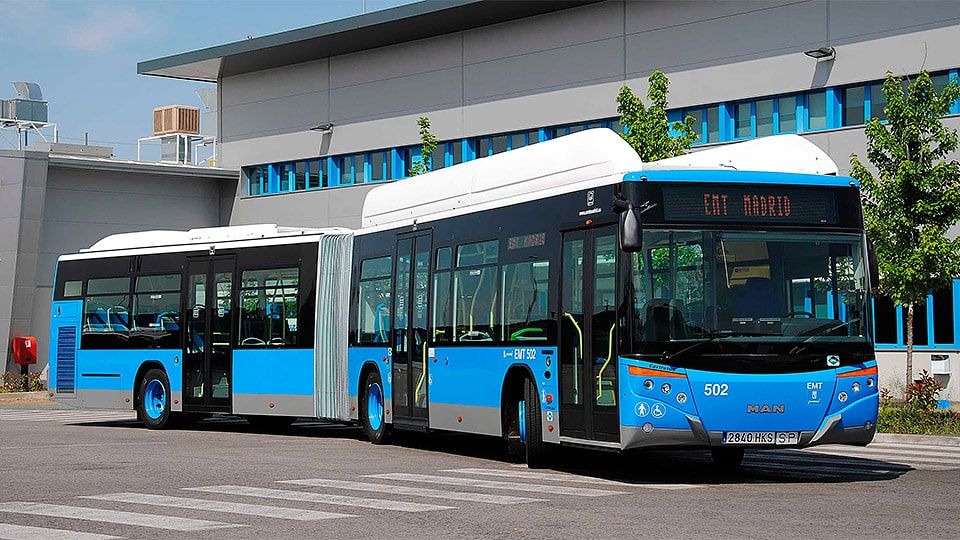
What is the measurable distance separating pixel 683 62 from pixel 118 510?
27846mm

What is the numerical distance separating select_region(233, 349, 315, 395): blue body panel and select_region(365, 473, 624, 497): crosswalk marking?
8.06 metres

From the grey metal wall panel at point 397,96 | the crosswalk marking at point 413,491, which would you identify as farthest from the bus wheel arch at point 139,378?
the grey metal wall panel at point 397,96

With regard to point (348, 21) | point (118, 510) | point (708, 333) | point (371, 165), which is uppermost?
point (348, 21)

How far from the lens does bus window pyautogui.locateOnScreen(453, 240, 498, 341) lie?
59.5ft

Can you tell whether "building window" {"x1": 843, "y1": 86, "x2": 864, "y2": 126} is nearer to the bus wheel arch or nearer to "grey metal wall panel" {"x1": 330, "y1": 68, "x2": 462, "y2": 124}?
"grey metal wall panel" {"x1": 330, "y1": 68, "x2": 462, "y2": 124}

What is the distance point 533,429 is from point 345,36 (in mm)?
32000

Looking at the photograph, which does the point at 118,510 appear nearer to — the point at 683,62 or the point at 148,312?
the point at 148,312

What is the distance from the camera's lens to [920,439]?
22062mm

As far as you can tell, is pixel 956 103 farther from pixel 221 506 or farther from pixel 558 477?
pixel 221 506

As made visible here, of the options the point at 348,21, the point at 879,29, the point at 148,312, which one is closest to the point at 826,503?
the point at 148,312

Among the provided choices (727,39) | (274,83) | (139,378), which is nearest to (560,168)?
(139,378)

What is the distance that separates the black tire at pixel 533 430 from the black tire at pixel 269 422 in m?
10.4

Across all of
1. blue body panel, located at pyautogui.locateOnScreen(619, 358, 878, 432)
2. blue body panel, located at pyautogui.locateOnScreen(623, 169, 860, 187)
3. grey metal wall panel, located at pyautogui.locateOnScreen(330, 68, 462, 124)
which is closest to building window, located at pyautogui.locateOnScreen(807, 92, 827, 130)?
grey metal wall panel, located at pyautogui.locateOnScreen(330, 68, 462, 124)

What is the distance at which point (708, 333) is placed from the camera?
14.6 m
